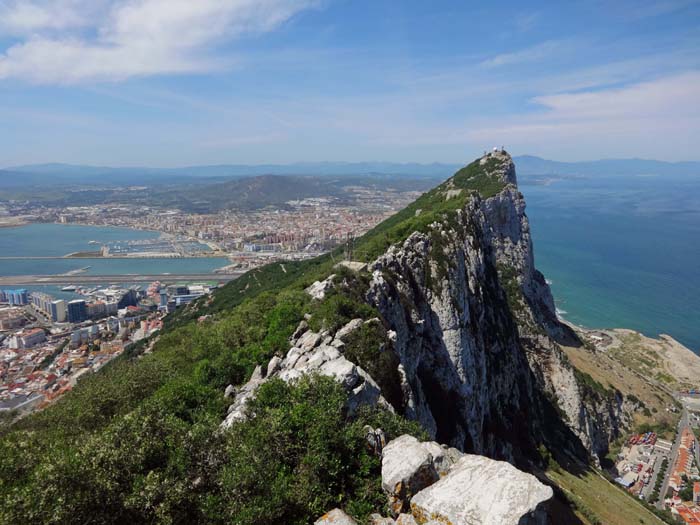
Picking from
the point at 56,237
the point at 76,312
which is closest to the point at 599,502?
the point at 76,312

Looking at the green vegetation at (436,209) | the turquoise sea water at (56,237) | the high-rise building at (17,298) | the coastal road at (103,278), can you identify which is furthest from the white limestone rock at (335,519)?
the turquoise sea water at (56,237)

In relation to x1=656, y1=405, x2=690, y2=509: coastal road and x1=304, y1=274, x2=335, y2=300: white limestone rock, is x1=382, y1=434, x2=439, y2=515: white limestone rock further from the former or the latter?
x1=656, y1=405, x2=690, y2=509: coastal road

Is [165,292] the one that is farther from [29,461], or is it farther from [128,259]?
[29,461]

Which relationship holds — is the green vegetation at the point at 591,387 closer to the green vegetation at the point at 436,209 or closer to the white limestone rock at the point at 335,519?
the green vegetation at the point at 436,209

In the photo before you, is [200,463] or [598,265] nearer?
[200,463]

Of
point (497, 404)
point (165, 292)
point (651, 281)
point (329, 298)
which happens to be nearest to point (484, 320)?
point (497, 404)

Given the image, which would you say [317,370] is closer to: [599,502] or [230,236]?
[599,502]
